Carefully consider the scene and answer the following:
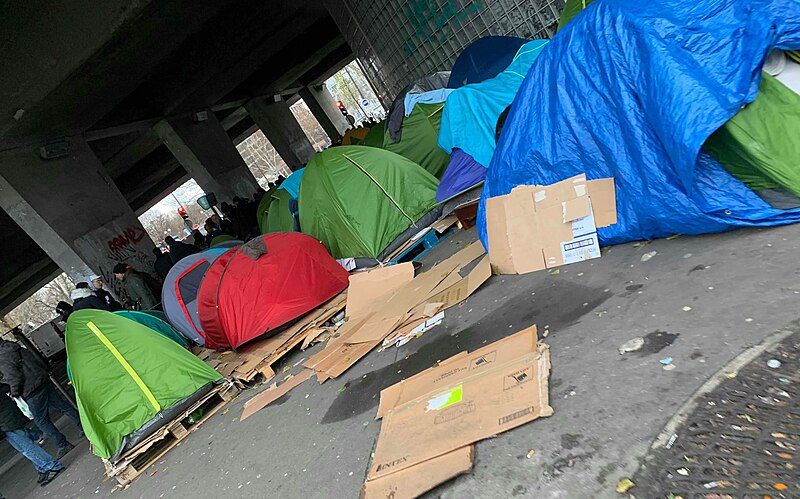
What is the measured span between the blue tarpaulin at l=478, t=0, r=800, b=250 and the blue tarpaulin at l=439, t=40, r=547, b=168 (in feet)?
6.54

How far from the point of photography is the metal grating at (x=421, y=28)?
880 cm

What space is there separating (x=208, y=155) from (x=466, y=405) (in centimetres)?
1655

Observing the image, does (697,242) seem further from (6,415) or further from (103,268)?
(103,268)

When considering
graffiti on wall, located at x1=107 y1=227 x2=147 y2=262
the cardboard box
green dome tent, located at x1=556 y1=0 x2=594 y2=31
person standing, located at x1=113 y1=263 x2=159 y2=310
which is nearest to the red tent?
the cardboard box

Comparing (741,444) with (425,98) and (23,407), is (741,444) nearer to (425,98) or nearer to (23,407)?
(425,98)

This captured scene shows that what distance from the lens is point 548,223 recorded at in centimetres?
433

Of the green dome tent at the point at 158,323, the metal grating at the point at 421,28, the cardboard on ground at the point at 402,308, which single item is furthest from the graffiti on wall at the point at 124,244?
the cardboard on ground at the point at 402,308

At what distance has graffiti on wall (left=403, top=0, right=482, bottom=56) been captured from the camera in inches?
373

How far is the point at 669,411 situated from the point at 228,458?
3.54m

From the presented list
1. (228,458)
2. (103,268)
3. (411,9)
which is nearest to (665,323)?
(228,458)

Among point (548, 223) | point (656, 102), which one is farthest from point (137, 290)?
point (656, 102)

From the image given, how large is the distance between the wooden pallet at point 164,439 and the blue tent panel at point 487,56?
617 centimetres

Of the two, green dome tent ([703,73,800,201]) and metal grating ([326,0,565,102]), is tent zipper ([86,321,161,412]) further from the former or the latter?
metal grating ([326,0,565,102])

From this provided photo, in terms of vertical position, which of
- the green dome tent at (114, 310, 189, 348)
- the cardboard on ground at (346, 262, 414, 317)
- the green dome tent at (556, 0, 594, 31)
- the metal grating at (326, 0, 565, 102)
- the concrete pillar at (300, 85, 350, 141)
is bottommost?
the cardboard on ground at (346, 262, 414, 317)
